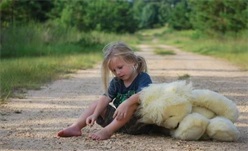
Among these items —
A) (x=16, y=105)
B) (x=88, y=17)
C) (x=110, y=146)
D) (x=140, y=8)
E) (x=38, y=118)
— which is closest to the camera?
(x=110, y=146)

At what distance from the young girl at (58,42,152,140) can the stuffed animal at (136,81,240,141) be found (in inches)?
4.9

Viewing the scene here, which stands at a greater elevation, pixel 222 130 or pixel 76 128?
pixel 222 130

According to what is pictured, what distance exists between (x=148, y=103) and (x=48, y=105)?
224 centimetres

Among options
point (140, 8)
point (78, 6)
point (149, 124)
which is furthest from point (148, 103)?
point (140, 8)

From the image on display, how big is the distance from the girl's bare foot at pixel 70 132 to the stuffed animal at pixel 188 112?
0.53 metres

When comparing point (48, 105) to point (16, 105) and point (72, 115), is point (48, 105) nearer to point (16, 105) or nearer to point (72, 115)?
point (16, 105)

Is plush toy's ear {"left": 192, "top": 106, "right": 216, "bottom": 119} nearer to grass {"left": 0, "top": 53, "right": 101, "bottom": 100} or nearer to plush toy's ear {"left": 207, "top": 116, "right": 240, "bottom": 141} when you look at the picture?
plush toy's ear {"left": 207, "top": 116, "right": 240, "bottom": 141}

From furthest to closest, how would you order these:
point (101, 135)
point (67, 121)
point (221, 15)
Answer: point (221, 15), point (67, 121), point (101, 135)

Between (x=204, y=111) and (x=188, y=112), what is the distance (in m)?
0.18

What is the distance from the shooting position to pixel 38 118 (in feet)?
16.6

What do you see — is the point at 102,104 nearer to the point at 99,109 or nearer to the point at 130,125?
the point at 99,109

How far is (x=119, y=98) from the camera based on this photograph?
14.4ft

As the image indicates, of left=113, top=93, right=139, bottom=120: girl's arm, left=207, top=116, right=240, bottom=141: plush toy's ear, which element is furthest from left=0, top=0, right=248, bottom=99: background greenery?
left=207, top=116, right=240, bottom=141: plush toy's ear

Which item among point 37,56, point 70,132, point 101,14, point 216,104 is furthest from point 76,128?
point 101,14
